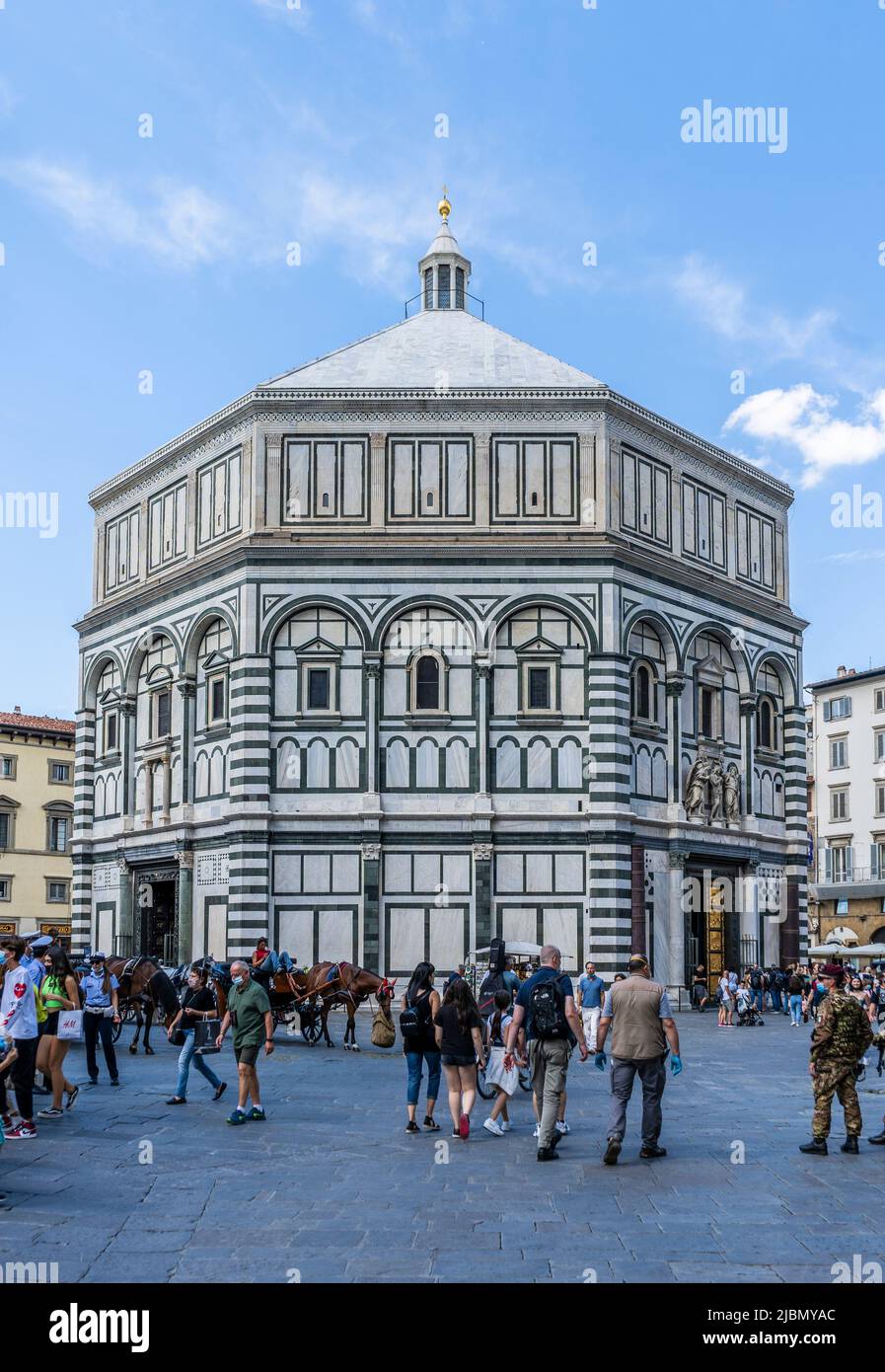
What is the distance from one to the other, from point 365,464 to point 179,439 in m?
5.90

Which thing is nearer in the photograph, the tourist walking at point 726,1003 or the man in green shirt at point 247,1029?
the man in green shirt at point 247,1029

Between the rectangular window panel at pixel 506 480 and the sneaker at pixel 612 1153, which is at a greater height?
the rectangular window panel at pixel 506 480

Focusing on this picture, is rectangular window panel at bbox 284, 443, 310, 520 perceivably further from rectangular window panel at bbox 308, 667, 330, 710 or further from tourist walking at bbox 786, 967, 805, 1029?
tourist walking at bbox 786, 967, 805, 1029

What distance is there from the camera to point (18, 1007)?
13.5m

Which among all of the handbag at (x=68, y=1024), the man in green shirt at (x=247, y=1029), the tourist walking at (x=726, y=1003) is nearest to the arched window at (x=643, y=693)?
the tourist walking at (x=726, y=1003)

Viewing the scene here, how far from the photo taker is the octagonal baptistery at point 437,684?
35.1 meters

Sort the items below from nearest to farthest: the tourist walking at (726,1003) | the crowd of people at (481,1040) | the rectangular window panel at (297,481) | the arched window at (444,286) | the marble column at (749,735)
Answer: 1. the crowd of people at (481,1040)
2. the tourist walking at (726,1003)
3. the rectangular window panel at (297,481)
4. the marble column at (749,735)
5. the arched window at (444,286)

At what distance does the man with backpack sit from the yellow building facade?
5004cm

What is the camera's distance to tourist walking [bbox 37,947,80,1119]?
1548cm

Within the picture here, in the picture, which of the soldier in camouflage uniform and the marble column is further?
the marble column

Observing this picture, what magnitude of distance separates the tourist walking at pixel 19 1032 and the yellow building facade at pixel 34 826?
4822 cm

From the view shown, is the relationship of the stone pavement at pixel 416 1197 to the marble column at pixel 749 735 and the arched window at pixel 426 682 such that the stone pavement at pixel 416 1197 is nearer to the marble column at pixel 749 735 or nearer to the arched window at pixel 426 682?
the arched window at pixel 426 682

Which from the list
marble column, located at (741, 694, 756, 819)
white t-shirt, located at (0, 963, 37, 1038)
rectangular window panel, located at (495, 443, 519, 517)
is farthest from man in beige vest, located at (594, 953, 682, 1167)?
marble column, located at (741, 694, 756, 819)
